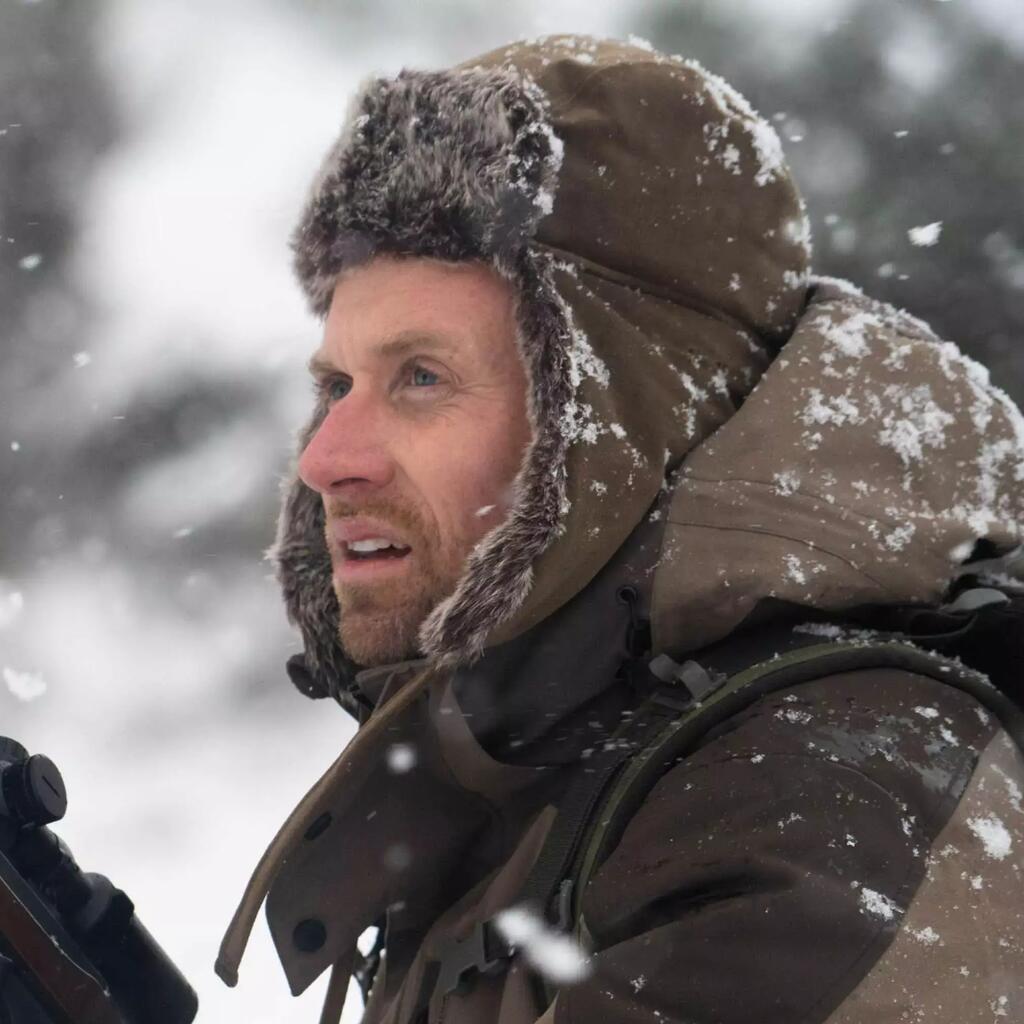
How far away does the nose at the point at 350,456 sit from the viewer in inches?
91.2

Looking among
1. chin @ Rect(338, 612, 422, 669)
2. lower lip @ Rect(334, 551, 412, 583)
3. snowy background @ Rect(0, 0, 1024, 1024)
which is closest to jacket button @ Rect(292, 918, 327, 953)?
Result: chin @ Rect(338, 612, 422, 669)

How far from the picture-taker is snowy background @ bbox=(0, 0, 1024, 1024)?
228 inches

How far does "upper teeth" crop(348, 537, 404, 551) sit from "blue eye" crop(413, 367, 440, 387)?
0.31 metres

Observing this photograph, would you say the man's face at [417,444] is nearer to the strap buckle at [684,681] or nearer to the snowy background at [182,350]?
the strap buckle at [684,681]

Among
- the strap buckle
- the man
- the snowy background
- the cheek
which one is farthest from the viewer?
the snowy background

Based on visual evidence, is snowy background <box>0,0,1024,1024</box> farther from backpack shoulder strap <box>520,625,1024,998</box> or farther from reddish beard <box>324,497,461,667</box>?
backpack shoulder strap <box>520,625,1024,998</box>

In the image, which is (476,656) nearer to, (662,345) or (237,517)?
(662,345)

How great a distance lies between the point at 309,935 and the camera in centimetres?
218

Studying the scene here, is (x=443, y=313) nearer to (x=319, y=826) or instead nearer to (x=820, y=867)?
(x=319, y=826)

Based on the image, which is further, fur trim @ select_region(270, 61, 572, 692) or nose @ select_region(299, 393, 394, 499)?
nose @ select_region(299, 393, 394, 499)

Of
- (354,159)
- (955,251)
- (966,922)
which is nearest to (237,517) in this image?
(955,251)

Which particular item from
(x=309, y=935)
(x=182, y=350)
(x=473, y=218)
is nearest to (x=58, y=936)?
(x=309, y=935)

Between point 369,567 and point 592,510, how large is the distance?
0.50 m

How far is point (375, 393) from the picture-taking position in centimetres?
238
